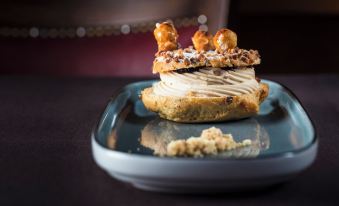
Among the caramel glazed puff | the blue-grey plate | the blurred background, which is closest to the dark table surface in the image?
the blue-grey plate

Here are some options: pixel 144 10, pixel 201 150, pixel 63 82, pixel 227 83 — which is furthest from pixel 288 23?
pixel 201 150

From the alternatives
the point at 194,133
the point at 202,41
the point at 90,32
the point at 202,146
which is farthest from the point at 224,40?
the point at 90,32

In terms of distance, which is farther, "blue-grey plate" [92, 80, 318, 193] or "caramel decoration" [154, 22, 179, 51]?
"caramel decoration" [154, 22, 179, 51]

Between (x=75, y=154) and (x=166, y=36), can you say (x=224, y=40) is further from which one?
(x=75, y=154)

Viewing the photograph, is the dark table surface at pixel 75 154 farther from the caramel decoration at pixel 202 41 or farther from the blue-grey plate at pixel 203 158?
the caramel decoration at pixel 202 41

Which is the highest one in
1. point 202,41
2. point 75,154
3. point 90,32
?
point 202,41

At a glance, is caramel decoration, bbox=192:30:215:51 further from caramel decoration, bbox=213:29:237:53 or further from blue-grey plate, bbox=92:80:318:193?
blue-grey plate, bbox=92:80:318:193

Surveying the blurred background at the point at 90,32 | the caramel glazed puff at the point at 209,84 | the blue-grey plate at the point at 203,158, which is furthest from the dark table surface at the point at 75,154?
the blurred background at the point at 90,32
